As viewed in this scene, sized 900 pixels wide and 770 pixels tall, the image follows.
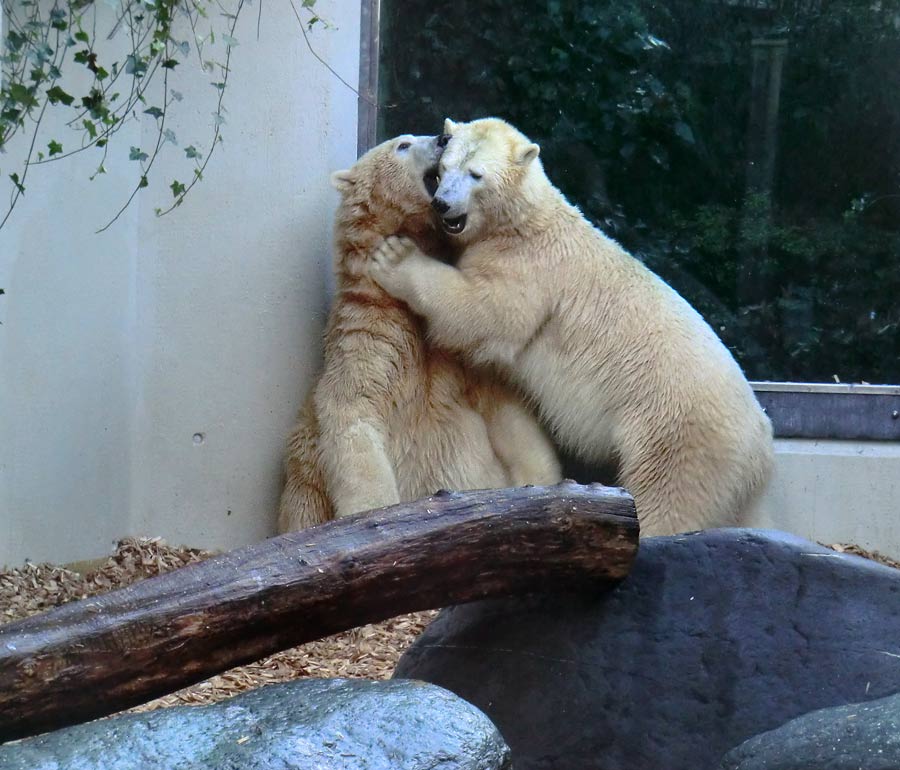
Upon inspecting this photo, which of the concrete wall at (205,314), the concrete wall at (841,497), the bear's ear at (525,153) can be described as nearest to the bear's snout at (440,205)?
the bear's ear at (525,153)

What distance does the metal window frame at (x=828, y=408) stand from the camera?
5.46 metres

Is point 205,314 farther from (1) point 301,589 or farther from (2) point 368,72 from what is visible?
(1) point 301,589

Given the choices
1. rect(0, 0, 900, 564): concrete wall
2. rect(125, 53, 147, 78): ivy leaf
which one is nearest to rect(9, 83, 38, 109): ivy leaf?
rect(125, 53, 147, 78): ivy leaf

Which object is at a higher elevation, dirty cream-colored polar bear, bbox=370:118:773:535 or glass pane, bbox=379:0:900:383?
glass pane, bbox=379:0:900:383

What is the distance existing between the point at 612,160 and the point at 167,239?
2122 mm

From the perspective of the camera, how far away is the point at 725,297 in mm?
5523

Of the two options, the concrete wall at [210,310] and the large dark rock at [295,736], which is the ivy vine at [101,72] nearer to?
the concrete wall at [210,310]

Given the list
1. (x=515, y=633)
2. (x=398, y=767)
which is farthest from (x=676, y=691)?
(x=398, y=767)

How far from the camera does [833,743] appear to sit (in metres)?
2.34

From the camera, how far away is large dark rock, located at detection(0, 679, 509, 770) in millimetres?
2156

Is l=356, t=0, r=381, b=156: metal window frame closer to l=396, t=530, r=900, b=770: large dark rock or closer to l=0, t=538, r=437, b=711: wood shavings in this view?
l=0, t=538, r=437, b=711: wood shavings

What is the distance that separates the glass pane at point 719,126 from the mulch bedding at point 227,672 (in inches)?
86.6

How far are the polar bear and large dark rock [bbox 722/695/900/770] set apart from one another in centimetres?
231

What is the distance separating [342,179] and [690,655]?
2694 mm
